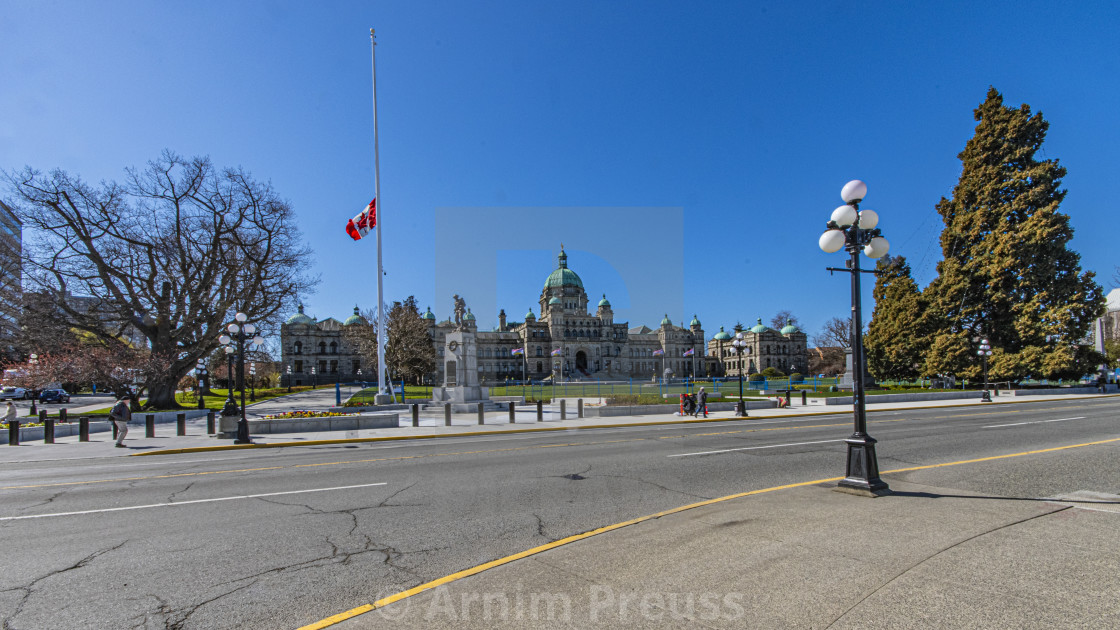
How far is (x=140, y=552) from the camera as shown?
5.40 m

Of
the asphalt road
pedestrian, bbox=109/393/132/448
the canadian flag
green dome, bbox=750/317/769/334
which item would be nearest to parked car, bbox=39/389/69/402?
the canadian flag

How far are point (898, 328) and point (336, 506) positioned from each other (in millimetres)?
50050

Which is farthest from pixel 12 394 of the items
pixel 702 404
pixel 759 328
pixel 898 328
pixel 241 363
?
pixel 759 328

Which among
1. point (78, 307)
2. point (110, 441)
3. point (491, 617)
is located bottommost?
point (110, 441)

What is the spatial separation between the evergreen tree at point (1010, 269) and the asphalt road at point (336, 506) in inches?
1228

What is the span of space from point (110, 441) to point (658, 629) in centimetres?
2164

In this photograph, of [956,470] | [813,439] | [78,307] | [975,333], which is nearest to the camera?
[956,470]

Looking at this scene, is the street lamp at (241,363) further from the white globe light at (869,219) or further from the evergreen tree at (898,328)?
the evergreen tree at (898,328)

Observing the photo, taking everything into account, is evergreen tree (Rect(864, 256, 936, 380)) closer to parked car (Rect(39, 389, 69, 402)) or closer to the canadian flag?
the canadian flag

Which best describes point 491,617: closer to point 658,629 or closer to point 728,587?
point 658,629

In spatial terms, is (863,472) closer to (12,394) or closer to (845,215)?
(845,215)

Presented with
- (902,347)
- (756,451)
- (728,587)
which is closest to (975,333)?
(902,347)

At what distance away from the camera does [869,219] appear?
7922 mm

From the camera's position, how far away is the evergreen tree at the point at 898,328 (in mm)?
43469
